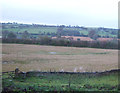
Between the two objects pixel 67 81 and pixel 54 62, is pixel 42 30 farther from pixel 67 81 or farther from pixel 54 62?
pixel 67 81

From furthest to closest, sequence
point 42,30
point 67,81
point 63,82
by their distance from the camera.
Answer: point 42,30 < point 67,81 < point 63,82

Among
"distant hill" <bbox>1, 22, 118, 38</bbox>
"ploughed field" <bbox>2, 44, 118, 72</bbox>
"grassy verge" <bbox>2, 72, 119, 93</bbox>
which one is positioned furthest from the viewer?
"distant hill" <bbox>1, 22, 118, 38</bbox>

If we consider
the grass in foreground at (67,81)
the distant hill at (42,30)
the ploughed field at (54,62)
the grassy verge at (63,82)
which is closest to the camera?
the grassy verge at (63,82)

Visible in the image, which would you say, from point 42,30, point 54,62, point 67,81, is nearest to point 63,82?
point 67,81

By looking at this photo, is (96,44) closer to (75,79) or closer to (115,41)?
(115,41)

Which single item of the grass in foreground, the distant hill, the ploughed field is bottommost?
the ploughed field

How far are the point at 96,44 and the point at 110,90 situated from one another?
3186cm

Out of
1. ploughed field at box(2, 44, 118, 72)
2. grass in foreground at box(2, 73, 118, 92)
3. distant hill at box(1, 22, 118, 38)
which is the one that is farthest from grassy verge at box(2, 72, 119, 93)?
distant hill at box(1, 22, 118, 38)

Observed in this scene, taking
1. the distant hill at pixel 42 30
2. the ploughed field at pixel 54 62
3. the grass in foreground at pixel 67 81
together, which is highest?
→ the distant hill at pixel 42 30

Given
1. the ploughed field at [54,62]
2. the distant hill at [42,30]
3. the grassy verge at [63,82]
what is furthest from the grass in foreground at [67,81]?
the distant hill at [42,30]

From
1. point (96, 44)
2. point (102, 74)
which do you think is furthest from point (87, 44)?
point (102, 74)

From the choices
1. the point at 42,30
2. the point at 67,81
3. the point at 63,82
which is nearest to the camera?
the point at 63,82

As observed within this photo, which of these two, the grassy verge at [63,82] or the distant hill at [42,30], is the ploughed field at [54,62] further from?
the distant hill at [42,30]

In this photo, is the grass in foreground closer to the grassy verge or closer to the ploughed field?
the grassy verge
